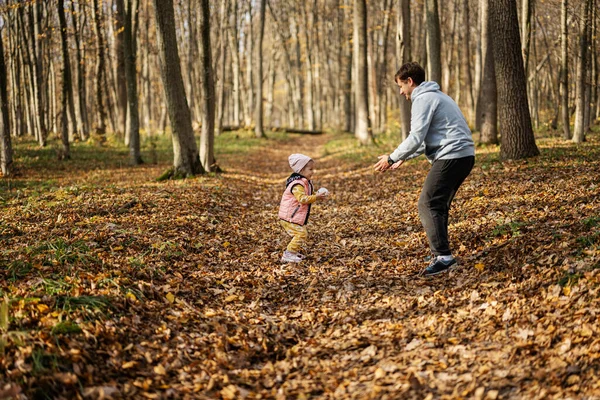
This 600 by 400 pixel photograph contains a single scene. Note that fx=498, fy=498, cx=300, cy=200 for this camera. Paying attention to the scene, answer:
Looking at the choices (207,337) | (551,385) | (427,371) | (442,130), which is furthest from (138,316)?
(442,130)

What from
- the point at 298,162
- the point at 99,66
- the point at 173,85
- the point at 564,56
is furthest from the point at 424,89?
the point at 99,66

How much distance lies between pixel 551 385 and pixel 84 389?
10.8ft

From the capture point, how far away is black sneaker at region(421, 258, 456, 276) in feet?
19.9

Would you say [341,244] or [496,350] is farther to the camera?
[341,244]

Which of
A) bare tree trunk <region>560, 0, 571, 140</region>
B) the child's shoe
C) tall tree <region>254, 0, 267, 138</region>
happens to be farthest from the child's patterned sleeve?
tall tree <region>254, 0, 267, 138</region>

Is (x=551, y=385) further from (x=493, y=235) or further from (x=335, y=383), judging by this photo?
(x=493, y=235)

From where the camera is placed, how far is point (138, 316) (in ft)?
15.6

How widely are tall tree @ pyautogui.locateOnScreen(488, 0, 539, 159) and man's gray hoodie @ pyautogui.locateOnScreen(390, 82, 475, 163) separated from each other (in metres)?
6.11

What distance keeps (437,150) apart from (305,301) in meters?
2.36

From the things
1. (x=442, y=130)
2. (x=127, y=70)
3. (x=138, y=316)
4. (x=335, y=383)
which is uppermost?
(x=127, y=70)

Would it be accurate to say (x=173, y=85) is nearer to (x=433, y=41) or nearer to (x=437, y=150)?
(x=433, y=41)

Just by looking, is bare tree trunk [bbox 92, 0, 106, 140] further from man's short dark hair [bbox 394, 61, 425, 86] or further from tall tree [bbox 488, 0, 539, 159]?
man's short dark hair [bbox 394, 61, 425, 86]

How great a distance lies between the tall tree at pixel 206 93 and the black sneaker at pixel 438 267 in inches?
414

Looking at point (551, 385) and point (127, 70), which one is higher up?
point (127, 70)
